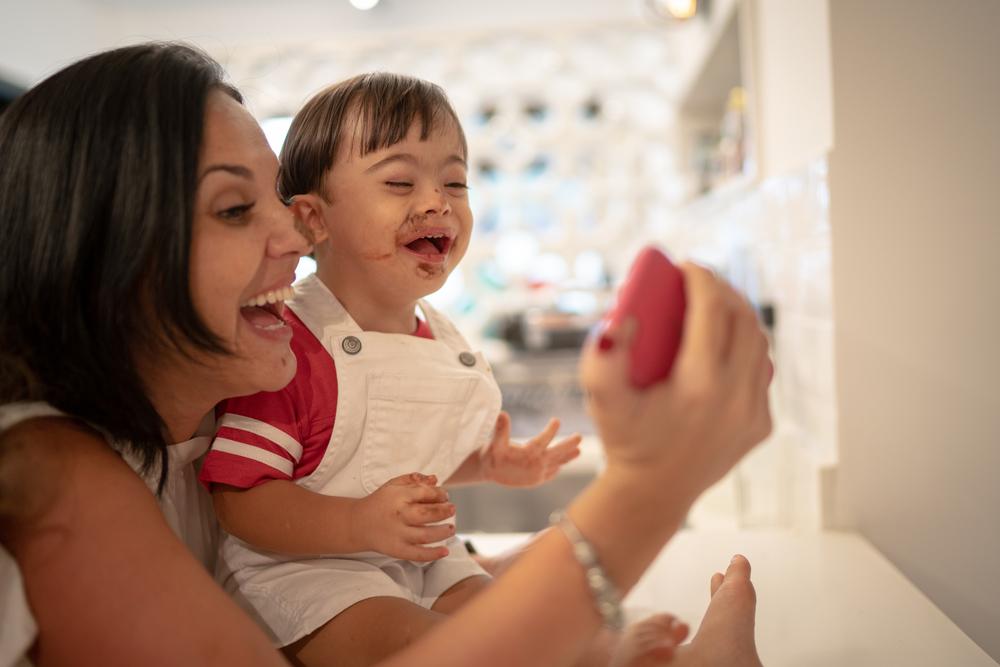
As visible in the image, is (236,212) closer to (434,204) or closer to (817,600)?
(434,204)

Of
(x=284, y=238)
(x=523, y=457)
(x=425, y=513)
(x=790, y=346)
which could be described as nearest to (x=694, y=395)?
(x=425, y=513)

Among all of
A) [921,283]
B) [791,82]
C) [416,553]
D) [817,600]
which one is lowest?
[817,600]

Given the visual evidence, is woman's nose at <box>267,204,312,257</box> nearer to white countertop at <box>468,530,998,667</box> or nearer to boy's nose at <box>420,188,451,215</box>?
boy's nose at <box>420,188,451,215</box>

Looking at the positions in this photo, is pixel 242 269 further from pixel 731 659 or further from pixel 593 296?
pixel 593 296

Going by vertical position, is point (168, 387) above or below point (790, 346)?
above

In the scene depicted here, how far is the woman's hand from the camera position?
0.48 metres

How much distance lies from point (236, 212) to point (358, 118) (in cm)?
24

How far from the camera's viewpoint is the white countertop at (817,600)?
89 centimetres

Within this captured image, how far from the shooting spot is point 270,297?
74 cm

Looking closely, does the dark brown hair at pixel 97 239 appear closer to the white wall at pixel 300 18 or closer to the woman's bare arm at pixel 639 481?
the woman's bare arm at pixel 639 481

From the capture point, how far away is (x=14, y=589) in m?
0.58

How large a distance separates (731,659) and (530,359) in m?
2.68

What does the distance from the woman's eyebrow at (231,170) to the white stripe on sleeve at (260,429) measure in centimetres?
24

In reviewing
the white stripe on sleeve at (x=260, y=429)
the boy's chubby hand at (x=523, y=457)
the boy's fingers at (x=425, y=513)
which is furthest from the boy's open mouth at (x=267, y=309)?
the boy's chubby hand at (x=523, y=457)
